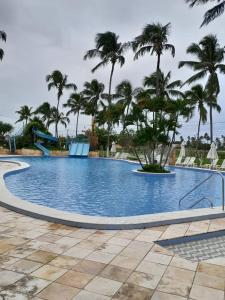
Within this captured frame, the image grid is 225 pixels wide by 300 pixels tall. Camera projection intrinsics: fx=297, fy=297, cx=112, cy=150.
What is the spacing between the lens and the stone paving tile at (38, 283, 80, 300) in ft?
8.79

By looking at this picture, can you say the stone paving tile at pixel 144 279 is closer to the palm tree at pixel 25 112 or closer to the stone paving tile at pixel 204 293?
the stone paving tile at pixel 204 293

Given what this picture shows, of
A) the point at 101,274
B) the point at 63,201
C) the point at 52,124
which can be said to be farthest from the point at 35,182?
the point at 52,124

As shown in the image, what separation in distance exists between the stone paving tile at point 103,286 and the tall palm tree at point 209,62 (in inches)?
774

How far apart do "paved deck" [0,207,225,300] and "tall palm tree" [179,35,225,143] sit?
1857 cm

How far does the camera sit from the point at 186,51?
22547mm

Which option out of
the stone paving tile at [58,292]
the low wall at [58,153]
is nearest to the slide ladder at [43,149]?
the low wall at [58,153]

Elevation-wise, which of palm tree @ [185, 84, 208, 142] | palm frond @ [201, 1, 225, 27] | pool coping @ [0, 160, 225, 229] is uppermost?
palm frond @ [201, 1, 225, 27]

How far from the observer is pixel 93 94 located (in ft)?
113

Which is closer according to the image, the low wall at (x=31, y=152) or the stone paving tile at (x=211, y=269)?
the stone paving tile at (x=211, y=269)

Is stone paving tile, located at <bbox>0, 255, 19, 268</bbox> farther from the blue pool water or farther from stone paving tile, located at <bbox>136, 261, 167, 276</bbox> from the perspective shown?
the blue pool water

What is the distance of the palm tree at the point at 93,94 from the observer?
3405 cm

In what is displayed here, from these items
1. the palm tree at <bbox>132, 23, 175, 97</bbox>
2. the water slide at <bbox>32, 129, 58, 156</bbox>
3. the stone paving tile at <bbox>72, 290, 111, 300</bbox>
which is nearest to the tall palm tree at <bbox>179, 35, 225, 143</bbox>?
the palm tree at <bbox>132, 23, 175, 97</bbox>

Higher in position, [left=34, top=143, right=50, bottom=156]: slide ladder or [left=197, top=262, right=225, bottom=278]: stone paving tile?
[left=34, top=143, right=50, bottom=156]: slide ladder

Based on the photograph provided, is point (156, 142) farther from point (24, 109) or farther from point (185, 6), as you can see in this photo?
point (24, 109)
